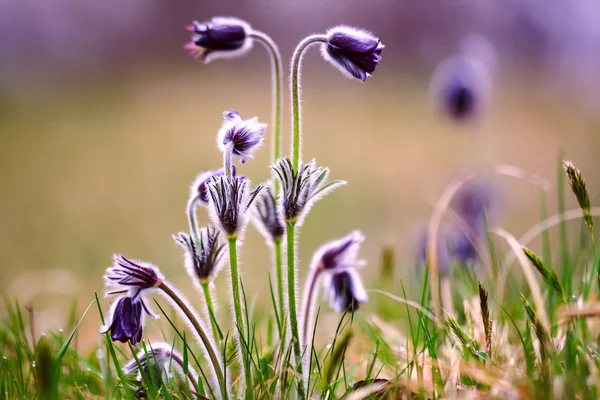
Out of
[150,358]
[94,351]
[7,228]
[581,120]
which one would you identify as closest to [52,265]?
[7,228]

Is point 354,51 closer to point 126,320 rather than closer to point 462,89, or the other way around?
point 126,320

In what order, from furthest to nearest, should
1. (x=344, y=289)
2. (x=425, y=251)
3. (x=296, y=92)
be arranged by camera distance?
(x=425, y=251)
(x=344, y=289)
(x=296, y=92)

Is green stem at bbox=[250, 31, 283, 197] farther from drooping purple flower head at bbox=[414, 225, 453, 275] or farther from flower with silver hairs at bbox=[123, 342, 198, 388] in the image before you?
drooping purple flower head at bbox=[414, 225, 453, 275]

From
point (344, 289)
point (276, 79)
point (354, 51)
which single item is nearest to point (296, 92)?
point (354, 51)

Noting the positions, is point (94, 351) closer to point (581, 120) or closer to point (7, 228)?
point (7, 228)

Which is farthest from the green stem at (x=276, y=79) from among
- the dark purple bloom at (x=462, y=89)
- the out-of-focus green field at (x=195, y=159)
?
the dark purple bloom at (x=462, y=89)

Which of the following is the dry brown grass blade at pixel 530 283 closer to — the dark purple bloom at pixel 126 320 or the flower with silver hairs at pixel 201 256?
the flower with silver hairs at pixel 201 256

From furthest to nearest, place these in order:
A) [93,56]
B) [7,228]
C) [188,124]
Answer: [93,56] → [188,124] → [7,228]

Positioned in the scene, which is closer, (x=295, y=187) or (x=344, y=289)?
(x=295, y=187)
